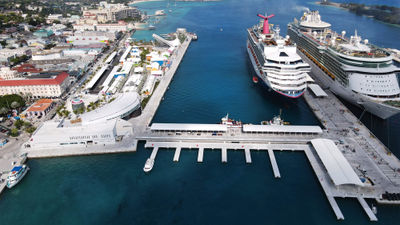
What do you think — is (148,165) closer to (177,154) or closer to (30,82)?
(177,154)

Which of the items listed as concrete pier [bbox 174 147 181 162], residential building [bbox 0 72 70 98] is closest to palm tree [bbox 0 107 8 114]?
residential building [bbox 0 72 70 98]

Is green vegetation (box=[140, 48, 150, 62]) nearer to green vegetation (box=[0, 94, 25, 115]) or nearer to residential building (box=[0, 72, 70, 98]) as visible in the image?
residential building (box=[0, 72, 70, 98])

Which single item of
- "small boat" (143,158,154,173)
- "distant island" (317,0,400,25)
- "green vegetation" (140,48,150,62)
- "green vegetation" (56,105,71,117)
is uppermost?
"distant island" (317,0,400,25)

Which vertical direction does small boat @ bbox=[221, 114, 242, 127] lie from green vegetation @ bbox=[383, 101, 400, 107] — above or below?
below

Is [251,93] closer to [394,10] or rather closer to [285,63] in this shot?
[285,63]

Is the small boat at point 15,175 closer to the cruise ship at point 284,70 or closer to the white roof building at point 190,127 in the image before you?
the white roof building at point 190,127

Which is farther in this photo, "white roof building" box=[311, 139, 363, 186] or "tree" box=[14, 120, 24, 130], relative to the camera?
"tree" box=[14, 120, 24, 130]

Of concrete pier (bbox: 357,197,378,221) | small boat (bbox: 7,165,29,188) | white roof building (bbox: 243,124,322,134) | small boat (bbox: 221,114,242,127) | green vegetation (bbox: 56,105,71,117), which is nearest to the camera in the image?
concrete pier (bbox: 357,197,378,221)
